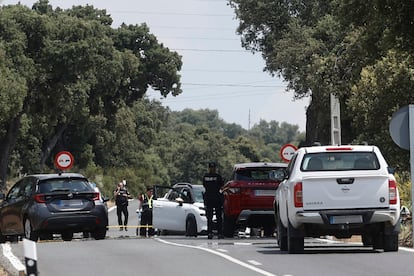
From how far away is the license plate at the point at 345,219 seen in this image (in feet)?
58.5

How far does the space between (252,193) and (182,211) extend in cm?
482

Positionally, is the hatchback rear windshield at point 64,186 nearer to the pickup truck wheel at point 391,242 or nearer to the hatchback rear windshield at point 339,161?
the hatchback rear windshield at point 339,161

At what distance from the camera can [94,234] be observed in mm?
26234

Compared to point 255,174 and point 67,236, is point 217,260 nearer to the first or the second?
point 255,174

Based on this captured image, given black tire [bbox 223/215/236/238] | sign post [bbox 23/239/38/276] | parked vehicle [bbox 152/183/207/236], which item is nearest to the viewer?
sign post [bbox 23/239/38/276]

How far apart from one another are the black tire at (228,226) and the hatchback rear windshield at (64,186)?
3.42m

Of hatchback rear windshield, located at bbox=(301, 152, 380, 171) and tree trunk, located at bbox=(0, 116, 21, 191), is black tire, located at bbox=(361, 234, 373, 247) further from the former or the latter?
tree trunk, located at bbox=(0, 116, 21, 191)

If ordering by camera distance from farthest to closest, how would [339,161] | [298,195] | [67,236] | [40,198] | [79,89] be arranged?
[79,89] < [67,236] < [40,198] < [339,161] < [298,195]

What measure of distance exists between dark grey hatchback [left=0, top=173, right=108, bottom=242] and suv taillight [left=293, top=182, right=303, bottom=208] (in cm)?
821

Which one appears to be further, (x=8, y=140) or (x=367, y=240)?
(x=8, y=140)

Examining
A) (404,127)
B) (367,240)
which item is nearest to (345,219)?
(404,127)

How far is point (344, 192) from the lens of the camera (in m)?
17.8

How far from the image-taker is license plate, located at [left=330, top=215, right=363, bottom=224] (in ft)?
58.5

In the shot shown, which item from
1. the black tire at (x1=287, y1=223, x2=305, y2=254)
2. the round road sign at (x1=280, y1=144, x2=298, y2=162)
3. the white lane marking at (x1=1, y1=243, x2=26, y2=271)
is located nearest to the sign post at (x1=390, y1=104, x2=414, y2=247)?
the black tire at (x1=287, y1=223, x2=305, y2=254)
